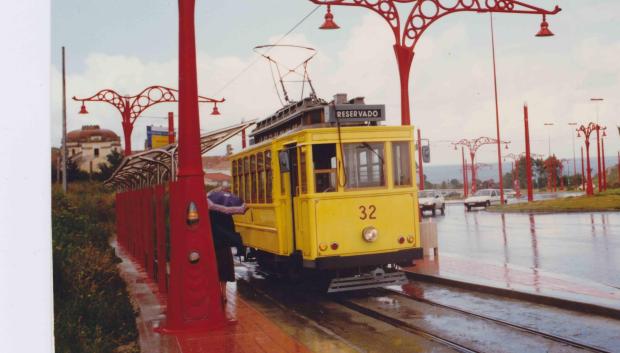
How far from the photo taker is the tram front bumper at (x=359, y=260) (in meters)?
10.6

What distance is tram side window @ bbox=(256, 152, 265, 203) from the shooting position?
1285cm

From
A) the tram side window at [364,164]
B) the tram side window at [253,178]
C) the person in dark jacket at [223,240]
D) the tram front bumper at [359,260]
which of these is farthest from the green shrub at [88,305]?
the tram side window at [364,164]

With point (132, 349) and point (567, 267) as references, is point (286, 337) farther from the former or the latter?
point (567, 267)

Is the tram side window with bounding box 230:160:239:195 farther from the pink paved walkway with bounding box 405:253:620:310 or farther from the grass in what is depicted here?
the grass

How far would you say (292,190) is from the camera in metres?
11.5

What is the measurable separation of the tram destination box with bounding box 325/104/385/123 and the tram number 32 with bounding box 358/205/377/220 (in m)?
1.46

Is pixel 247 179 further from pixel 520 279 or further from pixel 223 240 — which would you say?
pixel 520 279

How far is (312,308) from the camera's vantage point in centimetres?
1078

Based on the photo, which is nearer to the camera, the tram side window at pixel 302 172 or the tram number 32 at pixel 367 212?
the tram number 32 at pixel 367 212

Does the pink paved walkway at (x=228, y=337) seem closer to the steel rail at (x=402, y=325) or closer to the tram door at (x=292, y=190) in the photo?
the steel rail at (x=402, y=325)

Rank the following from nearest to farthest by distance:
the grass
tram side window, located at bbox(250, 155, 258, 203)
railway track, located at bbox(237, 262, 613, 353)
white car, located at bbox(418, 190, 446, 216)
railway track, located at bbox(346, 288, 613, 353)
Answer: railway track, located at bbox(346, 288, 613, 353) < railway track, located at bbox(237, 262, 613, 353) < tram side window, located at bbox(250, 155, 258, 203) < the grass < white car, located at bbox(418, 190, 446, 216)

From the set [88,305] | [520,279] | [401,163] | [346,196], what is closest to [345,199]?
[346,196]

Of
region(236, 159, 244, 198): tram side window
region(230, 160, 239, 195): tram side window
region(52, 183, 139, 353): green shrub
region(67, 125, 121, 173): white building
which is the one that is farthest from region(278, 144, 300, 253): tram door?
region(67, 125, 121, 173): white building

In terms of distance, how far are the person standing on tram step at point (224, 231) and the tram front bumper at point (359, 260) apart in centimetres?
136
